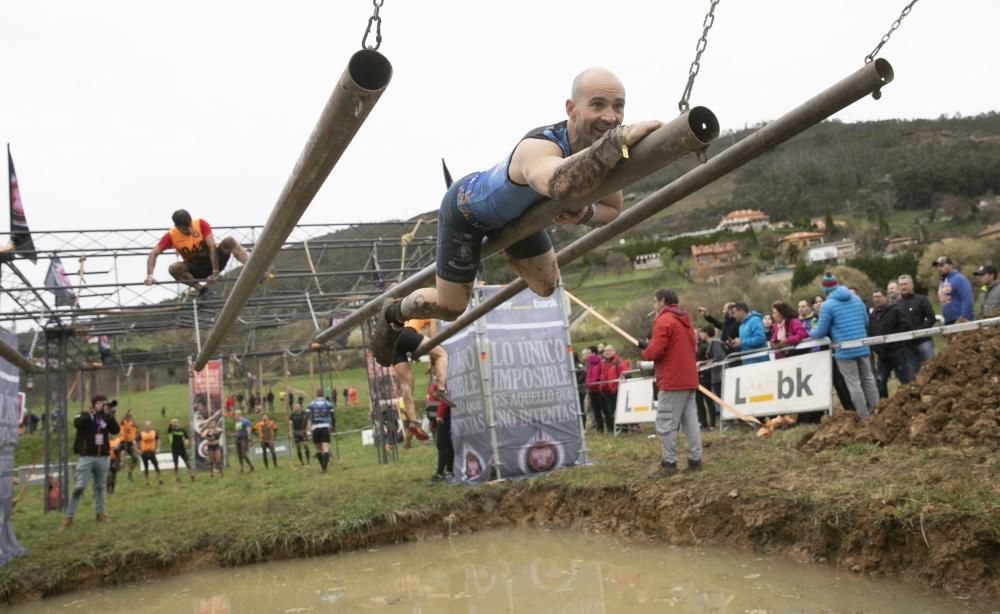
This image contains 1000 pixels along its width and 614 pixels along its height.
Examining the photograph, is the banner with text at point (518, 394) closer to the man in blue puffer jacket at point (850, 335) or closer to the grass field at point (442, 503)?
the grass field at point (442, 503)

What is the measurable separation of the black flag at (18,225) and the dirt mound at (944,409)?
11.3 m

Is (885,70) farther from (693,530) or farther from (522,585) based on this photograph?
(693,530)

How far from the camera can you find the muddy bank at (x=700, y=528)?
15.2ft

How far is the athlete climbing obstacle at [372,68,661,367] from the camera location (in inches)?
99.7

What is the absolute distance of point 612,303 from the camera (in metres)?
53.6

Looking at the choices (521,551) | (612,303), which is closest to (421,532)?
(521,551)

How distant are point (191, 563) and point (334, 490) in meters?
2.86

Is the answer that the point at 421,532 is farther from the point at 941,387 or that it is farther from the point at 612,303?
the point at 612,303

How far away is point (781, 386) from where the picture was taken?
10.5 m

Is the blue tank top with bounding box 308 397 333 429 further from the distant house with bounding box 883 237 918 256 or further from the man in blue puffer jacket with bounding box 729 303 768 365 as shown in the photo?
the distant house with bounding box 883 237 918 256

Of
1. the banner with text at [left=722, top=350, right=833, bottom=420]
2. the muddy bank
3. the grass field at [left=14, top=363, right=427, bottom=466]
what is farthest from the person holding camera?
the grass field at [left=14, top=363, right=427, bottom=466]

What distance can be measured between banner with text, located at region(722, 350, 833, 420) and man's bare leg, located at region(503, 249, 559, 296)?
642cm

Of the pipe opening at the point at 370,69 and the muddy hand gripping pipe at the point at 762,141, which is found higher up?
the pipe opening at the point at 370,69

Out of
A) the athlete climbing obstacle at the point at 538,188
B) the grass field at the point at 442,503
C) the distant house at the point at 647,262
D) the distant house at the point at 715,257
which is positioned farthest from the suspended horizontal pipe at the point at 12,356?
the distant house at the point at 647,262
